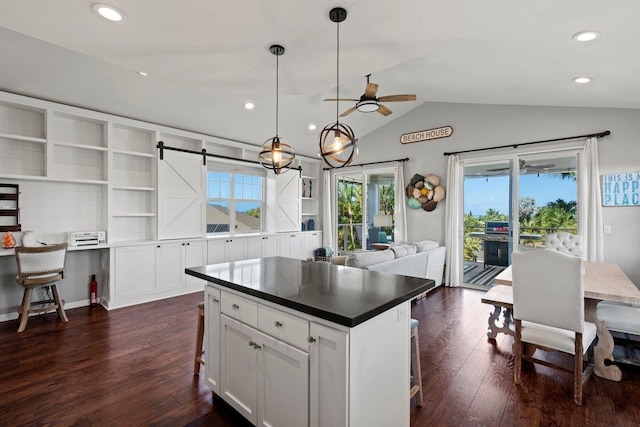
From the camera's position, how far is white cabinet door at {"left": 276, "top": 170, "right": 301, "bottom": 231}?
276 inches

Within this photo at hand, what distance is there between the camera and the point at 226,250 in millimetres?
5781

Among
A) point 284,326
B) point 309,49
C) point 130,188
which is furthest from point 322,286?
point 130,188

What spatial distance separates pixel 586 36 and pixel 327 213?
19.4 ft

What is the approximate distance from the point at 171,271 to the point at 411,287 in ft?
14.2

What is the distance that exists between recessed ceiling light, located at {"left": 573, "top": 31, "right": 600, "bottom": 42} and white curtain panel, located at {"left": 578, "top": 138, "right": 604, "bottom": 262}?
8.80 feet

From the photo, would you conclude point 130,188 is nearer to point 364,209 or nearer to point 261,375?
point 261,375

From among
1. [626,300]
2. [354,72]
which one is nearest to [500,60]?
[354,72]

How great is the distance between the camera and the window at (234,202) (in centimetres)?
611

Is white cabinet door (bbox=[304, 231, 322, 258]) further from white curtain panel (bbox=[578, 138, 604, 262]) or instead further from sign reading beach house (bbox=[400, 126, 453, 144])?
white curtain panel (bbox=[578, 138, 604, 262])

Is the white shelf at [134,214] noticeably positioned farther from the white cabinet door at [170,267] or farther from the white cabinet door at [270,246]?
the white cabinet door at [270,246]

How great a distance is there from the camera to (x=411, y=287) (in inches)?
73.9

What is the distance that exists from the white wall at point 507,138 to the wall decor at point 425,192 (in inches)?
5.1

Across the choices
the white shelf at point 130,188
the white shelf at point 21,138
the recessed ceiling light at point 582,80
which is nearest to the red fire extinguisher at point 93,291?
the white shelf at point 130,188

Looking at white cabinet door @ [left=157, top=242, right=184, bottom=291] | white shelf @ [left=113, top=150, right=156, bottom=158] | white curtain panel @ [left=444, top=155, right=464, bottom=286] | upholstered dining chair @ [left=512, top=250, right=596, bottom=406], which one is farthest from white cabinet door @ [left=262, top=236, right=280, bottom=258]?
upholstered dining chair @ [left=512, top=250, right=596, bottom=406]
